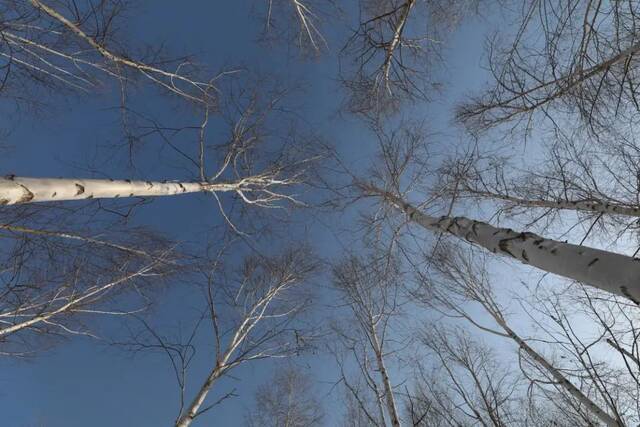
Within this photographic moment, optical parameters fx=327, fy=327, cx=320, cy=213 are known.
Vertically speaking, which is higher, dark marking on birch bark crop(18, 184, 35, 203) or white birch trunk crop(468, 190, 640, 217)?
white birch trunk crop(468, 190, 640, 217)

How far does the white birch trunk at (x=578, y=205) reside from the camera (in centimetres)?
482

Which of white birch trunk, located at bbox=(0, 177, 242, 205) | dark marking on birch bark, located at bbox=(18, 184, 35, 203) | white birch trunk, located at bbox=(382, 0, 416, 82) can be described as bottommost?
dark marking on birch bark, located at bbox=(18, 184, 35, 203)

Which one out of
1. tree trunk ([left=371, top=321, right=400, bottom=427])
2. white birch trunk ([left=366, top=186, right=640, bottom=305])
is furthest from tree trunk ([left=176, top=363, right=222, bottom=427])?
white birch trunk ([left=366, top=186, right=640, bottom=305])

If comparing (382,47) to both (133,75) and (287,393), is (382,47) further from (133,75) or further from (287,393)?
(287,393)

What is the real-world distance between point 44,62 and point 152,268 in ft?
10.5

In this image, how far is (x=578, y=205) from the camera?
5.33 m

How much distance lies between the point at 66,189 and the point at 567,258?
3.43 metres

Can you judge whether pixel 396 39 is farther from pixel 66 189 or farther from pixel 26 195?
pixel 26 195

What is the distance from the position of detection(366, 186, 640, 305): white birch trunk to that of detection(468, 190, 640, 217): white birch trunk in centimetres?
341


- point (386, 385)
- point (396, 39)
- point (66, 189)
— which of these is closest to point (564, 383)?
point (386, 385)

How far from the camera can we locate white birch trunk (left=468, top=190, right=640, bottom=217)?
15.8ft

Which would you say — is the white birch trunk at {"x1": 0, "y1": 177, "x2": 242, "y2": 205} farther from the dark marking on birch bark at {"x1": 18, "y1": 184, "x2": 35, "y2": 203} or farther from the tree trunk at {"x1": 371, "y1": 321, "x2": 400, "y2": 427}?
the tree trunk at {"x1": 371, "y1": 321, "x2": 400, "y2": 427}

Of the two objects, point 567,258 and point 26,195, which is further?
point 26,195

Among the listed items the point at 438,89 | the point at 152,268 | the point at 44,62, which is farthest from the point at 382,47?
the point at 152,268
